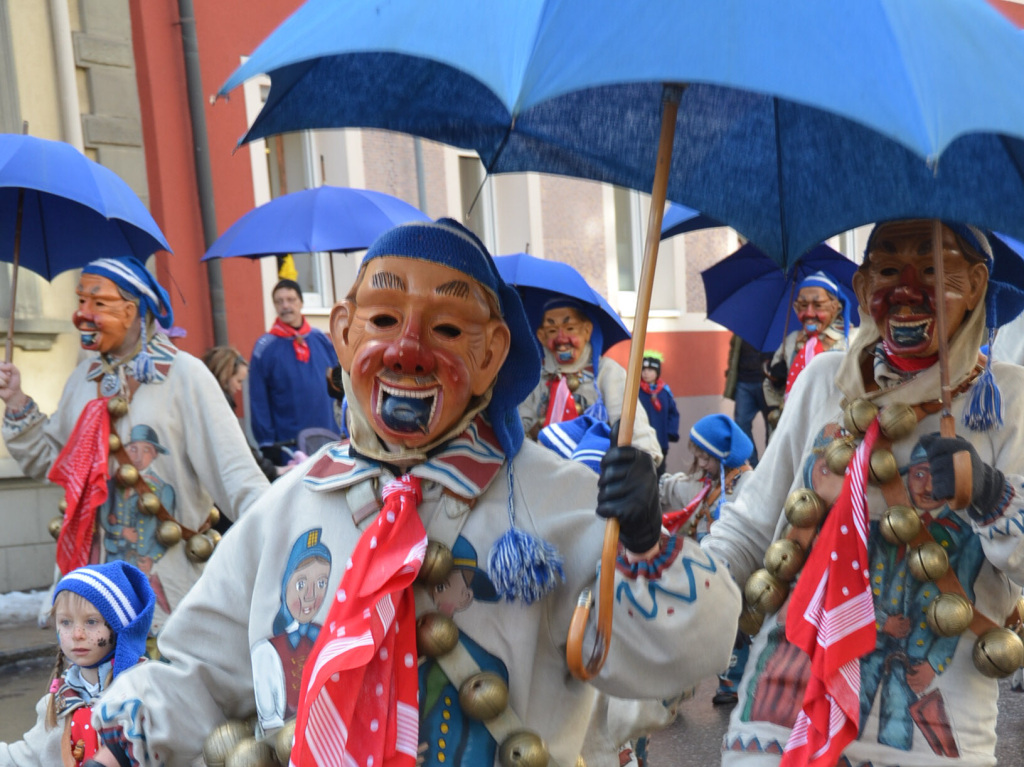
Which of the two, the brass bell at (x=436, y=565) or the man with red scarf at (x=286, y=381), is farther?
the man with red scarf at (x=286, y=381)

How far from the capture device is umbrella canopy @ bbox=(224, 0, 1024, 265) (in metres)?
1.99

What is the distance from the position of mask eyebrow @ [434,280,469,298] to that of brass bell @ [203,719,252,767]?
2.90ft

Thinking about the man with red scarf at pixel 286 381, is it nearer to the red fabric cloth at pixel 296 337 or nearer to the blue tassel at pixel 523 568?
the red fabric cloth at pixel 296 337

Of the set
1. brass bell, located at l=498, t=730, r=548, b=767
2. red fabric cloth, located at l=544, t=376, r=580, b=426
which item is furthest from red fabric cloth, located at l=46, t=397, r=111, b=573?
brass bell, located at l=498, t=730, r=548, b=767

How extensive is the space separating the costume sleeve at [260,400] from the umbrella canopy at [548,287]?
6.70 ft

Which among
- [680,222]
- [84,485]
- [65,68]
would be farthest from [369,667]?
[65,68]

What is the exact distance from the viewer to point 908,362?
340cm

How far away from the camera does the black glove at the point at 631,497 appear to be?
2.21 metres

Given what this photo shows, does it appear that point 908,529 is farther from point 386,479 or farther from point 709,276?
point 709,276

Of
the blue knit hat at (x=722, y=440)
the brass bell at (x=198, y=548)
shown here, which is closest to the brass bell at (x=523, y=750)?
the brass bell at (x=198, y=548)

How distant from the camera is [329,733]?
7.57ft

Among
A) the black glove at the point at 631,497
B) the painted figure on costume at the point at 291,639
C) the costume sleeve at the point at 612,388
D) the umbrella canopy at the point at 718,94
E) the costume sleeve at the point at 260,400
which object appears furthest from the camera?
the costume sleeve at the point at 260,400

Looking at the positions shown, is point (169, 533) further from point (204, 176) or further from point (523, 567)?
point (204, 176)

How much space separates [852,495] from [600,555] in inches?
42.5
